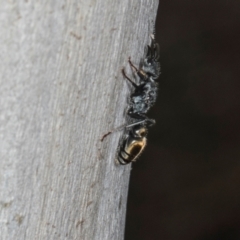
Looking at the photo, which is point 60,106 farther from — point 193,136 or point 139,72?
point 193,136

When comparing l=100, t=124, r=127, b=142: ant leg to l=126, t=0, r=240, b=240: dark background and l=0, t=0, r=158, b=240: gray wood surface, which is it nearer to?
l=0, t=0, r=158, b=240: gray wood surface

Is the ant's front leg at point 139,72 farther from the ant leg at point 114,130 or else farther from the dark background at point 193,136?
the dark background at point 193,136

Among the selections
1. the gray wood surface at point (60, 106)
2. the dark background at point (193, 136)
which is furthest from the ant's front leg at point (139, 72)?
the dark background at point (193, 136)

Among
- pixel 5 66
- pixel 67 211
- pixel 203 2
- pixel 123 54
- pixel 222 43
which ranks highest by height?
pixel 203 2

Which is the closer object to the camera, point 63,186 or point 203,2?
point 63,186

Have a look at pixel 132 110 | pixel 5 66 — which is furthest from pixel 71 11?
pixel 132 110

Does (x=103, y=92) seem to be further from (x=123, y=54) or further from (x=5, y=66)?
(x=5, y=66)
